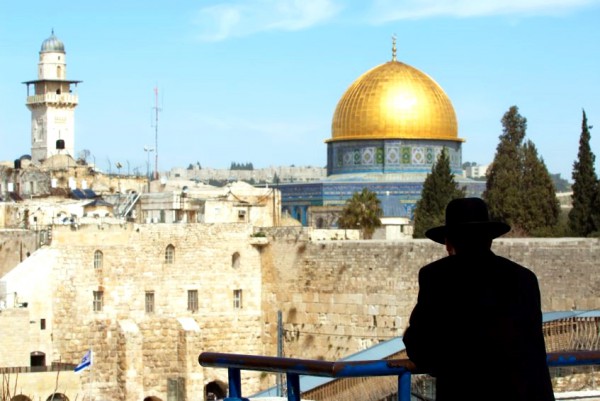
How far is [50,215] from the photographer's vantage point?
3400 cm

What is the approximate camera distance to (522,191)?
1321 inches

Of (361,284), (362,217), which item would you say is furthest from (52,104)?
(361,284)

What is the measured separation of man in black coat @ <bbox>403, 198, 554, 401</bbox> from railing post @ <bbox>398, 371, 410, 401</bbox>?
16.8 inches

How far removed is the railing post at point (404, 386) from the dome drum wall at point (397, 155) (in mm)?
36773

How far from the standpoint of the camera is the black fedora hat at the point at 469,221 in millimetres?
4703

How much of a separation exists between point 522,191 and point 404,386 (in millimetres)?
28835

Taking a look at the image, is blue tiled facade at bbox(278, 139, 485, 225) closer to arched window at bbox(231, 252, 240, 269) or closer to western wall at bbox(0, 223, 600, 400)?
arched window at bbox(231, 252, 240, 269)

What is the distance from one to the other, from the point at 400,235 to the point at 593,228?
6.15 metres

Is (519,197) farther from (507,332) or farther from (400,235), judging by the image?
(507,332)

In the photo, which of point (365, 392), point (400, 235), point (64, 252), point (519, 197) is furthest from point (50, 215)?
point (365, 392)

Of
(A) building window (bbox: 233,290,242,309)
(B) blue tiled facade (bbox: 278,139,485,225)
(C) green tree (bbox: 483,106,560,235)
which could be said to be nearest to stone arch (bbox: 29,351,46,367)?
(A) building window (bbox: 233,290,242,309)

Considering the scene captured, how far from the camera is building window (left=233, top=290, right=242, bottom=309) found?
2948cm

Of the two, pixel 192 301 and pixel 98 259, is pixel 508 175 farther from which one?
pixel 98 259

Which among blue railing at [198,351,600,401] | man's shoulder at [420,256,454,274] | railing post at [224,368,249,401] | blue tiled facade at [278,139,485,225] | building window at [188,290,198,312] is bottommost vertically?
building window at [188,290,198,312]
